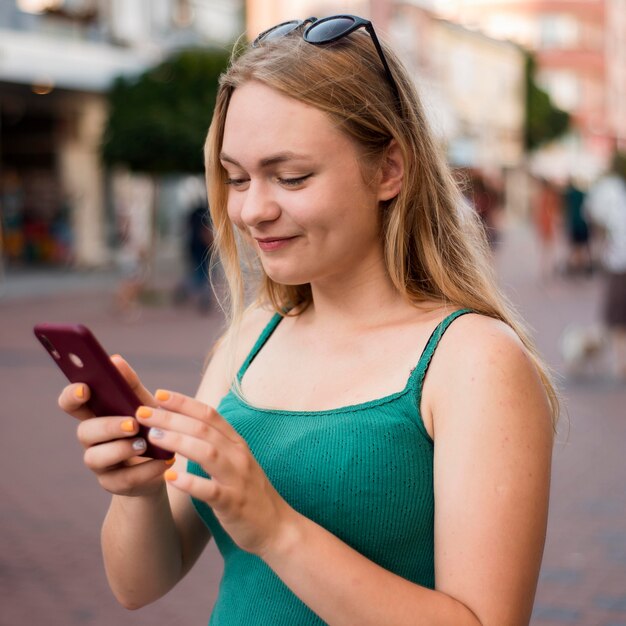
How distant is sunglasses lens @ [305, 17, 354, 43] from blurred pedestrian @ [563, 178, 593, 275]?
62.1ft

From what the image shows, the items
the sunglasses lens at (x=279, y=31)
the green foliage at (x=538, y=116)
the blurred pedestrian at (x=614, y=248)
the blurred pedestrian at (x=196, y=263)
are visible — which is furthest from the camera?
the green foliage at (x=538, y=116)

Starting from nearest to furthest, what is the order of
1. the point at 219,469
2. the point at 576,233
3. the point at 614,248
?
1. the point at 219,469
2. the point at 614,248
3. the point at 576,233

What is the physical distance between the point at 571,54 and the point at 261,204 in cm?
6950

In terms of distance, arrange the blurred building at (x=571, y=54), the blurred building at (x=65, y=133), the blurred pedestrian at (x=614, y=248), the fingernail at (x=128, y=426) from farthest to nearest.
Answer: the blurred building at (x=571, y=54) < the blurred building at (x=65, y=133) < the blurred pedestrian at (x=614, y=248) < the fingernail at (x=128, y=426)

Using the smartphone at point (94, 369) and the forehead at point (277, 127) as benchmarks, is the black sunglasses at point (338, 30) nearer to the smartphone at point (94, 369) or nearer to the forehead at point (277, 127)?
the forehead at point (277, 127)

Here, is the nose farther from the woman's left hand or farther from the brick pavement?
the brick pavement

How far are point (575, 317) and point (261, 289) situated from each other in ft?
42.2

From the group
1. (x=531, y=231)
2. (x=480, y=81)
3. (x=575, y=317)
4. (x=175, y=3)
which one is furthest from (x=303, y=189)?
(x=480, y=81)

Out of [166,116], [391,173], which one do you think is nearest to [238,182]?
[391,173]

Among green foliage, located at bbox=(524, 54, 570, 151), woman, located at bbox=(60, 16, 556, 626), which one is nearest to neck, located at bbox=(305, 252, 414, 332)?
woman, located at bbox=(60, 16, 556, 626)

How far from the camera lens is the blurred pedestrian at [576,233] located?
20156 millimetres

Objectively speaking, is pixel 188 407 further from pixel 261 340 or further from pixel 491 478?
pixel 261 340

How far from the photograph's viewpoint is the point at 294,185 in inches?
66.3

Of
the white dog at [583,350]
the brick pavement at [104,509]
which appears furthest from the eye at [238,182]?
the white dog at [583,350]
